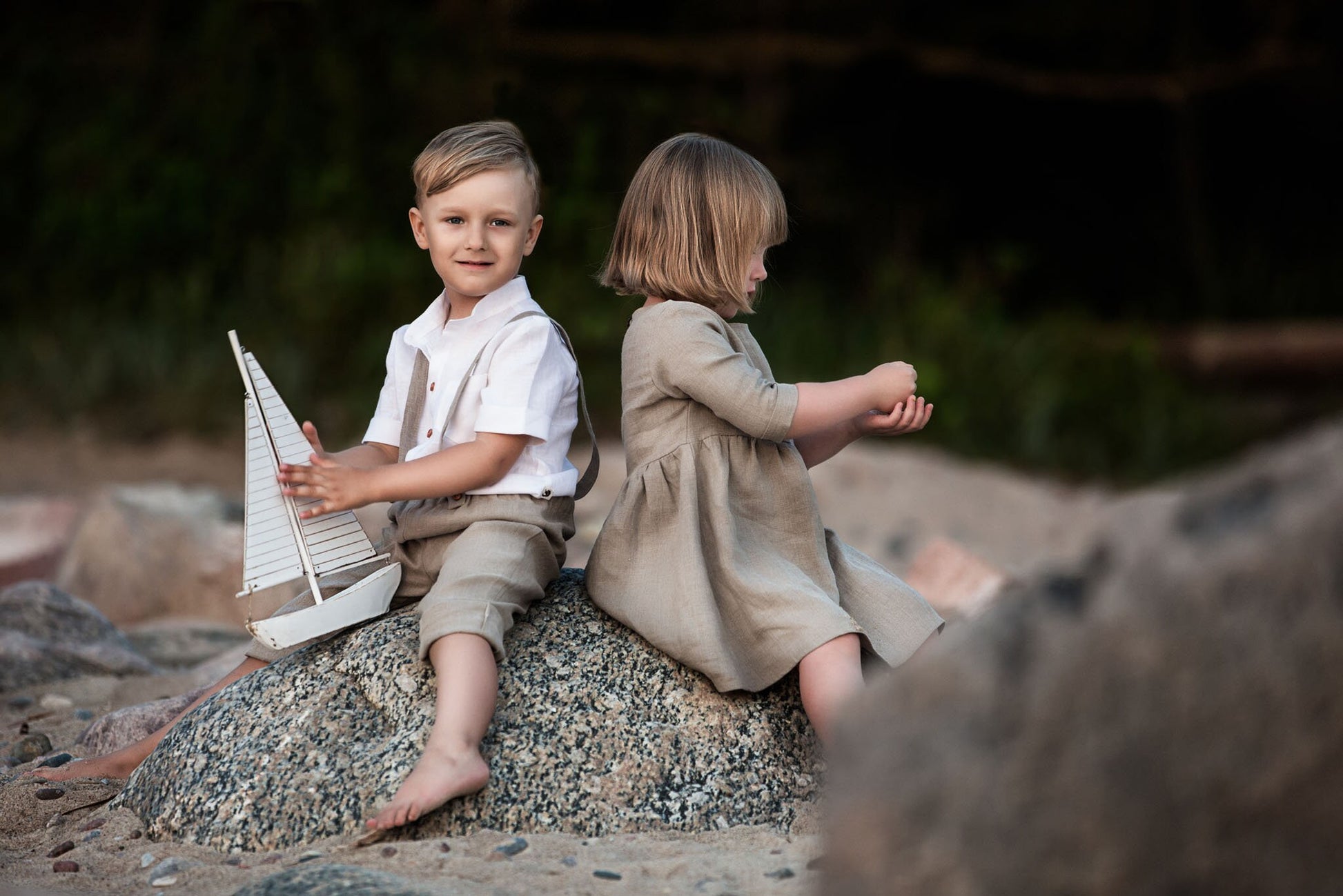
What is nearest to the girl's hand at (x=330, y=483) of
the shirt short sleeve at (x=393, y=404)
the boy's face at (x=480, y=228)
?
the shirt short sleeve at (x=393, y=404)

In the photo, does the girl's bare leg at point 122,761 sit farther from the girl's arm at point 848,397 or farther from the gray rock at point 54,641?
the girl's arm at point 848,397

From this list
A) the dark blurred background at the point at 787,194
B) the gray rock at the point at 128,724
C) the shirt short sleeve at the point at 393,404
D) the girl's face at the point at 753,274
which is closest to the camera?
the girl's face at the point at 753,274

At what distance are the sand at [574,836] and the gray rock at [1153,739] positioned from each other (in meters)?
0.23

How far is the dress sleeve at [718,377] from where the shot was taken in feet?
8.39

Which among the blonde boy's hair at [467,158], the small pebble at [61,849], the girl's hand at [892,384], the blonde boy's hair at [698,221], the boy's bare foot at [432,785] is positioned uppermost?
the blonde boy's hair at [467,158]

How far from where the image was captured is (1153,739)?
1.32 metres

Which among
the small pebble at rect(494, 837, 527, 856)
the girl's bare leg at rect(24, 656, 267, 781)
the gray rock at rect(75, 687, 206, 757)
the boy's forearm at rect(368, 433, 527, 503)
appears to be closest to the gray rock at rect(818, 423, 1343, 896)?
the small pebble at rect(494, 837, 527, 856)

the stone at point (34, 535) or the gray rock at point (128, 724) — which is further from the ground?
the stone at point (34, 535)

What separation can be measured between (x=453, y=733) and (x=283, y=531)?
1.89 ft

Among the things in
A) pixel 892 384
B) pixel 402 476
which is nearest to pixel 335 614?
pixel 402 476

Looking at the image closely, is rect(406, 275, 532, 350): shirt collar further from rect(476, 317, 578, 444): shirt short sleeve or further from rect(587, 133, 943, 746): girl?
rect(587, 133, 943, 746): girl

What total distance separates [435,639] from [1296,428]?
9.42 meters

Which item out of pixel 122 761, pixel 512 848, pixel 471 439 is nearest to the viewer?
pixel 512 848

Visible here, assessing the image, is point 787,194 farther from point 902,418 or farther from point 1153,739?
point 1153,739
